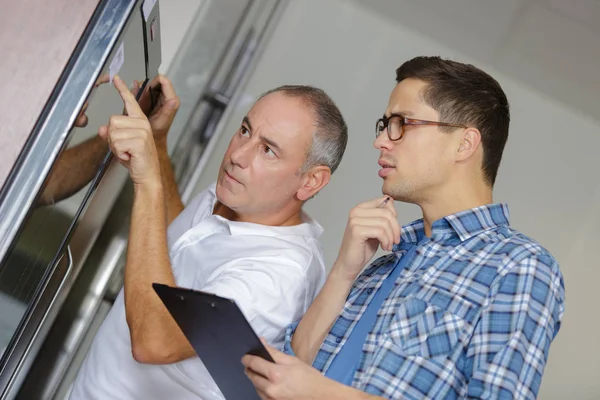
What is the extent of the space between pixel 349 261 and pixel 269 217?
0.42 meters

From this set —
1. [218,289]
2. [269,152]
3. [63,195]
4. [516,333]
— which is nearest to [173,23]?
[269,152]

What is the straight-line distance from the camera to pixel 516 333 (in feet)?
3.95

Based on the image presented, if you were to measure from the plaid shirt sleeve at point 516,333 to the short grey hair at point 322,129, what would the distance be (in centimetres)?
63

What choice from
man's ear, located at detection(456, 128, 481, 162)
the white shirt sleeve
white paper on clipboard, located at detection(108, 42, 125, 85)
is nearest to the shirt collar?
man's ear, located at detection(456, 128, 481, 162)

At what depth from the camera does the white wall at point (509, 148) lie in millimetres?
2787

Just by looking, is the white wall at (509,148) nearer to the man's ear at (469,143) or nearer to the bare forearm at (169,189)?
the bare forearm at (169,189)

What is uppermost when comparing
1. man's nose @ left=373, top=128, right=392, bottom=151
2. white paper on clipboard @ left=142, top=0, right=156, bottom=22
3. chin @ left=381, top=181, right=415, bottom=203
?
white paper on clipboard @ left=142, top=0, right=156, bottom=22

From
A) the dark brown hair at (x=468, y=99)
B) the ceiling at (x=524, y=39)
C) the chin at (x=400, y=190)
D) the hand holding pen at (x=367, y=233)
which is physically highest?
the ceiling at (x=524, y=39)

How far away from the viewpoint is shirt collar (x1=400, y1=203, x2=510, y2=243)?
1.42 metres

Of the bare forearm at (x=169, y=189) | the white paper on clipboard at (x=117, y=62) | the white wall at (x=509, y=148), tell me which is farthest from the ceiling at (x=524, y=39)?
the white paper on clipboard at (x=117, y=62)

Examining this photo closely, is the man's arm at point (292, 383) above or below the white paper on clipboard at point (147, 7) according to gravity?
below

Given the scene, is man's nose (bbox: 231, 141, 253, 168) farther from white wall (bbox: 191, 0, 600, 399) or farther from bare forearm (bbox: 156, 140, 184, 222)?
white wall (bbox: 191, 0, 600, 399)

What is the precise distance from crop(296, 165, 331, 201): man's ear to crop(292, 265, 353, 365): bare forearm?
370 mm

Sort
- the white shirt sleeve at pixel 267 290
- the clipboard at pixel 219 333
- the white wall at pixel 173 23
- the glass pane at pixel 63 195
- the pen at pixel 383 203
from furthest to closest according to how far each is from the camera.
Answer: the white wall at pixel 173 23, the white shirt sleeve at pixel 267 290, the pen at pixel 383 203, the glass pane at pixel 63 195, the clipboard at pixel 219 333
